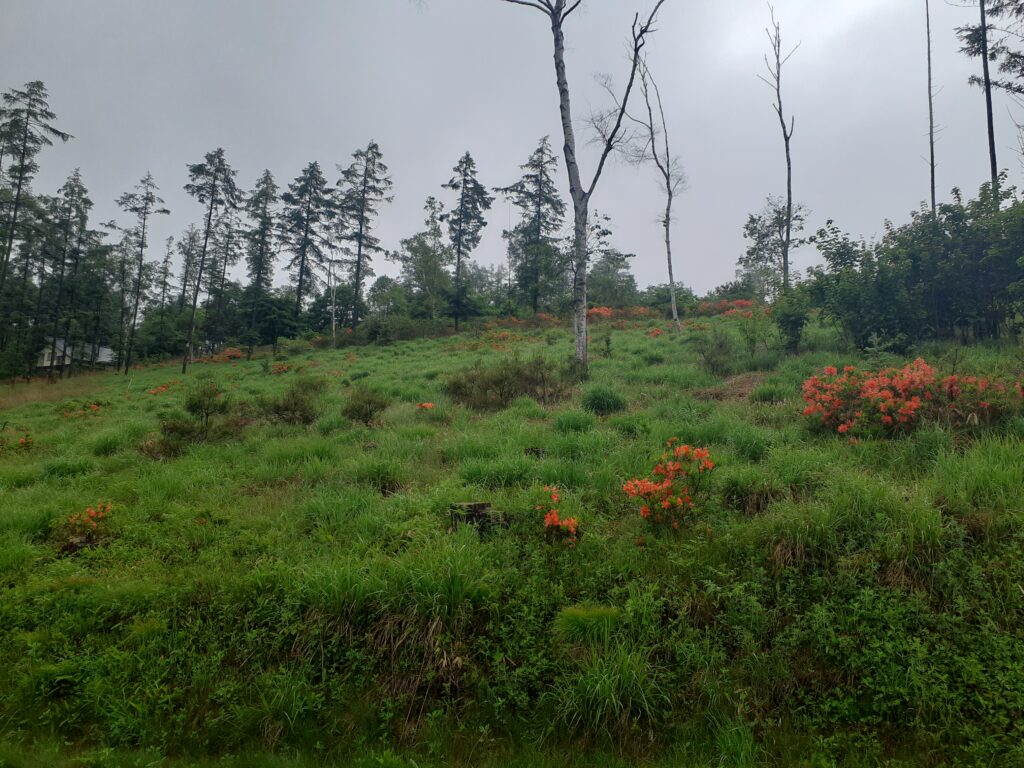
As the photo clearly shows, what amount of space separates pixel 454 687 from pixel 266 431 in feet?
20.0

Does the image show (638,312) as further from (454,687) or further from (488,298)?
(454,687)

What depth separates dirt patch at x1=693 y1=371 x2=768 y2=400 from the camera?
26.3ft

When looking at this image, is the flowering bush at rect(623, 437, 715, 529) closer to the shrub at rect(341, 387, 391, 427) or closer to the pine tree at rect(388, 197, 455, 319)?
the shrub at rect(341, 387, 391, 427)

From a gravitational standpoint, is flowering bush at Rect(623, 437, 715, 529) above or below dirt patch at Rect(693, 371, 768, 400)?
below

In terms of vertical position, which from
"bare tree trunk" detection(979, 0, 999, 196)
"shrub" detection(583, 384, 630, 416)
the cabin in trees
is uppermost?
"bare tree trunk" detection(979, 0, 999, 196)

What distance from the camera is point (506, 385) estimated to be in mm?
9023

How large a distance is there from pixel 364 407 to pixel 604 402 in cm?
410

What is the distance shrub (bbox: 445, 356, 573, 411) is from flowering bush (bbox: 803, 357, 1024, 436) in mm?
4476

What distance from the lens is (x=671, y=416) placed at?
22.2 ft

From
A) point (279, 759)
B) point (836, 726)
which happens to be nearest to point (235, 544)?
point (279, 759)

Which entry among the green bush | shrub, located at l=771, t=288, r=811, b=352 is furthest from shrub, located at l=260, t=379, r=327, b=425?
shrub, located at l=771, t=288, r=811, b=352

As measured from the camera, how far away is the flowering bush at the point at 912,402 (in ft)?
15.3

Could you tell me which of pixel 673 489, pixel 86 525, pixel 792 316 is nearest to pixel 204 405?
pixel 86 525

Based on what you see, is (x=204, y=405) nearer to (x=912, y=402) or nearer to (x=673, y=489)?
(x=673, y=489)
